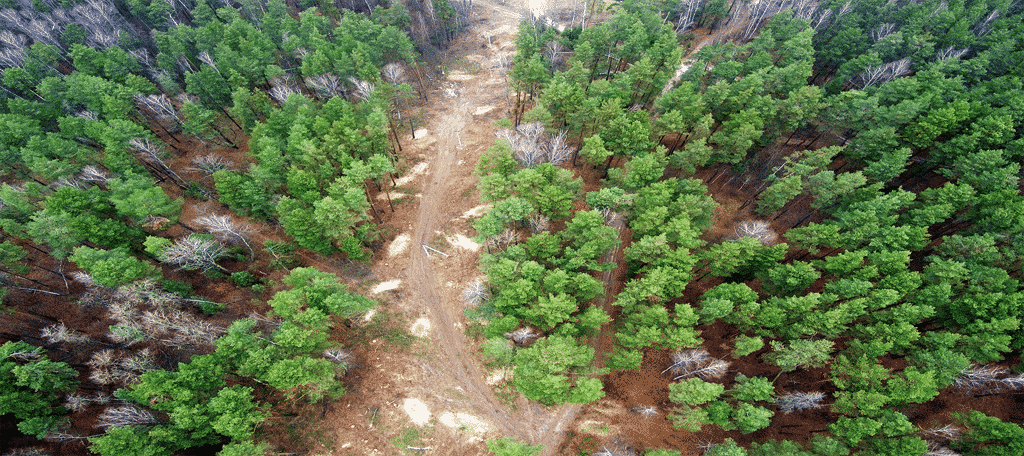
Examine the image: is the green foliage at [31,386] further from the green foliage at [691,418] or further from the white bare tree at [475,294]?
the green foliage at [691,418]

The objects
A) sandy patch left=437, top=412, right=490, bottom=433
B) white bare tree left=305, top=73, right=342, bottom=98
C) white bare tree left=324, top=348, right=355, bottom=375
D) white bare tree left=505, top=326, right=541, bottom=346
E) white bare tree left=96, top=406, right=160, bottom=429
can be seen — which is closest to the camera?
white bare tree left=96, top=406, right=160, bottom=429

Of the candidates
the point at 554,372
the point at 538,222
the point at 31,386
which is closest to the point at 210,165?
the point at 31,386

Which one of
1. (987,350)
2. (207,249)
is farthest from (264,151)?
(987,350)

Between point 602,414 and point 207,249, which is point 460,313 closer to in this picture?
point 602,414

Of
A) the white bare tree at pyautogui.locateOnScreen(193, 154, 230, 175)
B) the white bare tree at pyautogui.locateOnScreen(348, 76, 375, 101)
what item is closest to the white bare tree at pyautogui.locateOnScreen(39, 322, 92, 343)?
the white bare tree at pyautogui.locateOnScreen(193, 154, 230, 175)

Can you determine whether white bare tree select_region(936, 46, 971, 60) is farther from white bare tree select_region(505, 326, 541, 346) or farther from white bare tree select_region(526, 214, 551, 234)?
white bare tree select_region(505, 326, 541, 346)
